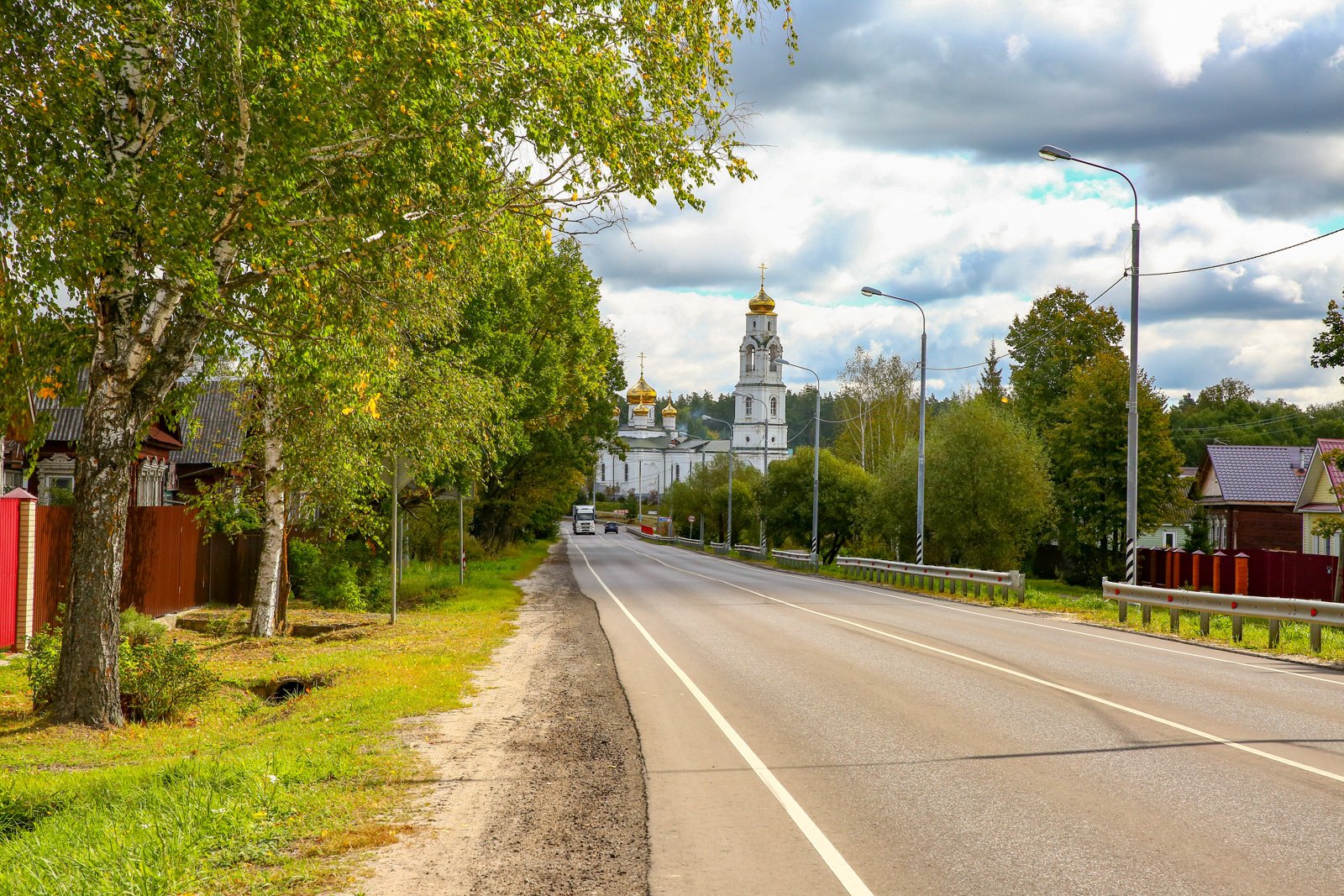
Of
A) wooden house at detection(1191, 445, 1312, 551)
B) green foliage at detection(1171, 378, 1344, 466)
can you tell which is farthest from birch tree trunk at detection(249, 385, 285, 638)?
green foliage at detection(1171, 378, 1344, 466)

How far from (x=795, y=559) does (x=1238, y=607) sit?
34281 millimetres

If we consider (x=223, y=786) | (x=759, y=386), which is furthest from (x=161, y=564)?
(x=759, y=386)

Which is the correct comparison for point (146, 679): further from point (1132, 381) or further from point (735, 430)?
point (735, 430)

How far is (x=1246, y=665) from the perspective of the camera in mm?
15086

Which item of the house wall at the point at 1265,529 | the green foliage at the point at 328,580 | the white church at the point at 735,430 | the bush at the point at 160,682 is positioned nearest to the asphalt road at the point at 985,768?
the bush at the point at 160,682

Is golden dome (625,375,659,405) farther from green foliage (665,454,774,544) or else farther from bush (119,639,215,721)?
bush (119,639,215,721)

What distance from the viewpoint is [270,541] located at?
18.4 m

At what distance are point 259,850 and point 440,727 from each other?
4143 mm

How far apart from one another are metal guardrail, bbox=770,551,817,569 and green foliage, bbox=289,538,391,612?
25702mm

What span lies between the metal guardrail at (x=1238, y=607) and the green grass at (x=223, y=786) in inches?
488

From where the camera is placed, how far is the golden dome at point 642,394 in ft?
482

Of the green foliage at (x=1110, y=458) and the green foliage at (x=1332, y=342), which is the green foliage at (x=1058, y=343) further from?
the green foliage at (x=1332, y=342)

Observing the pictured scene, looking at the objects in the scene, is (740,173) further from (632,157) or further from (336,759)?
(336,759)

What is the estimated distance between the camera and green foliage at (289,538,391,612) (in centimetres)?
2491
